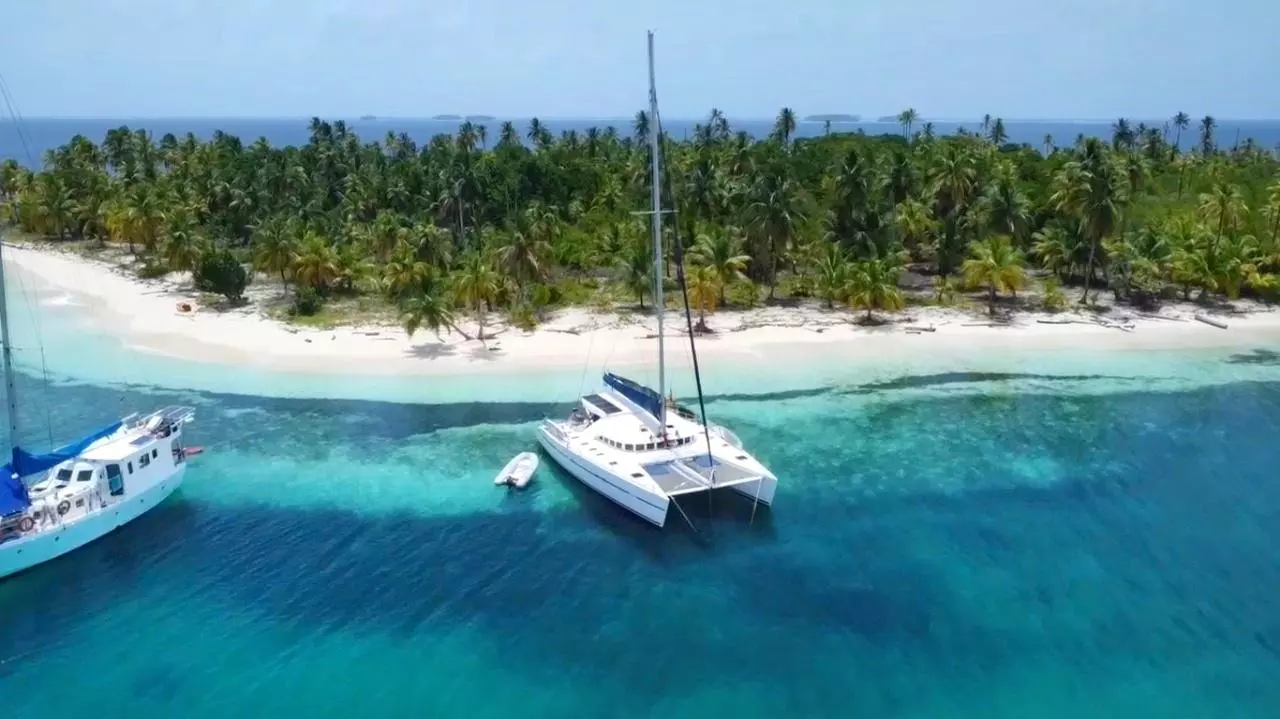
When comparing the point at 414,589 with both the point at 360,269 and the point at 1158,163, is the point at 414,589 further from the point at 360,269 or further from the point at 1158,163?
the point at 1158,163

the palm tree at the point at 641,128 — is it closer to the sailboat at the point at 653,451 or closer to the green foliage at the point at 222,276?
the green foliage at the point at 222,276

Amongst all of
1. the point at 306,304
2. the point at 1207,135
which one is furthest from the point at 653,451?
the point at 1207,135

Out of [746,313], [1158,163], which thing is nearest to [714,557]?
[746,313]

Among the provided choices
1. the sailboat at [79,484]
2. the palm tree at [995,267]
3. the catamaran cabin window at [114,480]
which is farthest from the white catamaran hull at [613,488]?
the palm tree at [995,267]

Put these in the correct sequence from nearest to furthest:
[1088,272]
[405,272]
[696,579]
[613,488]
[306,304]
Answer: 1. [696,579]
2. [613,488]
3. [405,272]
4. [306,304]
5. [1088,272]

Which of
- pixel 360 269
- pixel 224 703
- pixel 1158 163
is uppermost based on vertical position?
pixel 1158 163

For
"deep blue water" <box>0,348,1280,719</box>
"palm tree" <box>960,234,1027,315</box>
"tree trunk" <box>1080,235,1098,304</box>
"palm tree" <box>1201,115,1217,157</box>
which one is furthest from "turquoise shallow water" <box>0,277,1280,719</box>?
"palm tree" <box>1201,115,1217,157</box>

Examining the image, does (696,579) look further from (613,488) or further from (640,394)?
(640,394)
